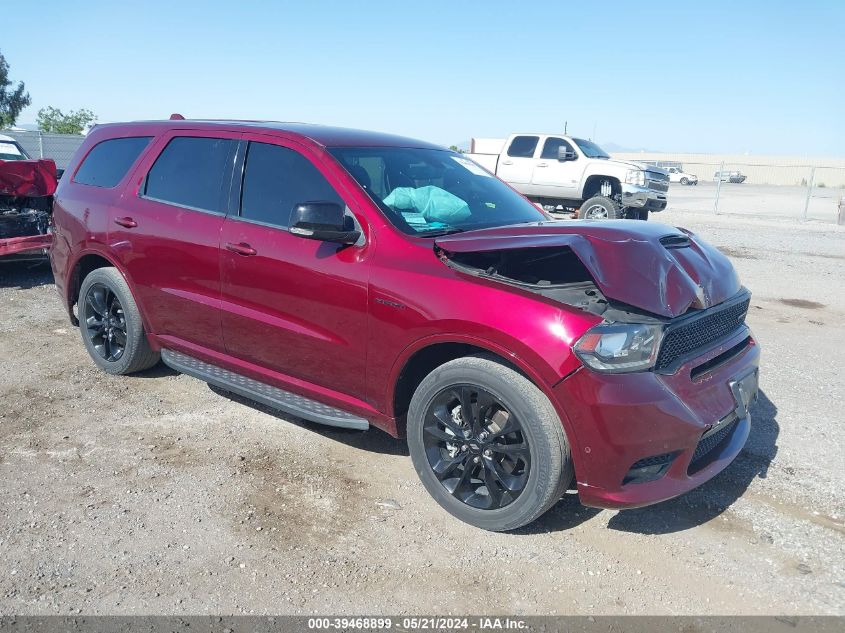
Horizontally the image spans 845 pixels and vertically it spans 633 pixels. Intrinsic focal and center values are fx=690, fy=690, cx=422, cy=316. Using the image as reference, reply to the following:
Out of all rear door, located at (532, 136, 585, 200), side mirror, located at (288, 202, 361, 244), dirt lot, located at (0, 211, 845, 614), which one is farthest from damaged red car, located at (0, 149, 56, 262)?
rear door, located at (532, 136, 585, 200)

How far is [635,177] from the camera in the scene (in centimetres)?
1506

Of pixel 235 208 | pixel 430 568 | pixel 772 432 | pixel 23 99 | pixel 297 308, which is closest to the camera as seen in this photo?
pixel 430 568

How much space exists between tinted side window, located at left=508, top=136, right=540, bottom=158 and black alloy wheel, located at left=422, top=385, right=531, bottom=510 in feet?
46.7

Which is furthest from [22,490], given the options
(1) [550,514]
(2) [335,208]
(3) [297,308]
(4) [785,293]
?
(4) [785,293]

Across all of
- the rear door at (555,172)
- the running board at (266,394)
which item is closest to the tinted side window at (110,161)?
the running board at (266,394)

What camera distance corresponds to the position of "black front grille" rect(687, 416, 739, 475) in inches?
126

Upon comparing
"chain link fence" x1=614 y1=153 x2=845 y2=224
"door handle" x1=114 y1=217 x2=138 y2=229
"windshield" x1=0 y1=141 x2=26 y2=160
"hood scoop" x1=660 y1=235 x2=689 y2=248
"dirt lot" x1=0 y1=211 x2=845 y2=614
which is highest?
"windshield" x1=0 y1=141 x2=26 y2=160

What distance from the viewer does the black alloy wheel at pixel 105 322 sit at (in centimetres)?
510

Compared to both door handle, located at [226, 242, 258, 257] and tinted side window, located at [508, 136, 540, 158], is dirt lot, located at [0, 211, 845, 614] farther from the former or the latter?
tinted side window, located at [508, 136, 540, 158]

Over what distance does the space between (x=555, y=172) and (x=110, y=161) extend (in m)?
12.5

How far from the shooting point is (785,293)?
897 centimetres

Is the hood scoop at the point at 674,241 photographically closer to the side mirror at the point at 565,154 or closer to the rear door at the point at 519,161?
the side mirror at the point at 565,154

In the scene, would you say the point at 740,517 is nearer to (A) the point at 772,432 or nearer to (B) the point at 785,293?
(A) the point at 772,432

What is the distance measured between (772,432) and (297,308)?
123 inches
